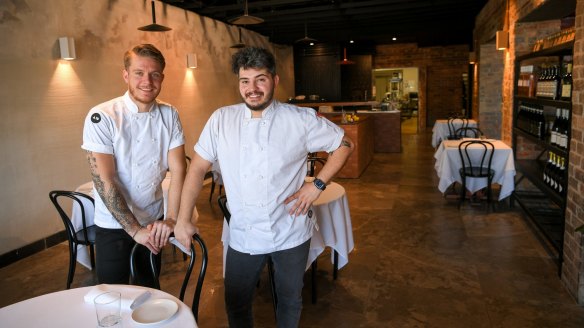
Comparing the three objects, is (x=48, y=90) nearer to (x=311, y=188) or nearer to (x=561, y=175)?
(x=311, y=188)

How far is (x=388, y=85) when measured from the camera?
66.2ft

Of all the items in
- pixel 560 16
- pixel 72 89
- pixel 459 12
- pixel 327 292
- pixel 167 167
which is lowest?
pixel 327 292

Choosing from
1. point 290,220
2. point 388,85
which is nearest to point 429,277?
point 290,220

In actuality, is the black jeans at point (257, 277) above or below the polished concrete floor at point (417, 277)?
above

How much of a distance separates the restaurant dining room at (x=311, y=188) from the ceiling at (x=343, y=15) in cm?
8

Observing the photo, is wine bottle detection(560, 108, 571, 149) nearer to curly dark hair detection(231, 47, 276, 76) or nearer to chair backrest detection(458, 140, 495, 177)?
chair backrest detection(458, 140, 495, 177)

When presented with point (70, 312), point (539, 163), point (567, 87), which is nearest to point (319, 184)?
point (70, 312)

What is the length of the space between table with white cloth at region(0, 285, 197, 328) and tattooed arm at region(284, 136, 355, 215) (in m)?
0.67

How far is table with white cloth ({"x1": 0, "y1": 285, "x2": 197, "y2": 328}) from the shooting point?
1484 millimetres

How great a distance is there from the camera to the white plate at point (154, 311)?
1.48 m

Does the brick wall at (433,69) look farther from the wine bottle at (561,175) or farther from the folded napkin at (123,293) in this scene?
the folded napkin at (123,293)

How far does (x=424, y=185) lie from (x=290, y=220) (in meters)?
5.35

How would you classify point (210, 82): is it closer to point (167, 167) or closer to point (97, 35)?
point (97, 35)

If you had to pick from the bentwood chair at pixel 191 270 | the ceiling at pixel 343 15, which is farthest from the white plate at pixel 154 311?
the ceiling at pixel 343 15
